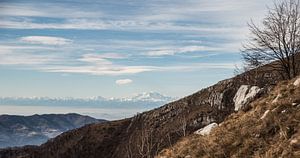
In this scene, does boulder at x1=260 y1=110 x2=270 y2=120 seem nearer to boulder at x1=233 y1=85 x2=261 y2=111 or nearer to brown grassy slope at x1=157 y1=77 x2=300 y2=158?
brown grassy slope at x1=157 y1=77 x2=300 y2=158

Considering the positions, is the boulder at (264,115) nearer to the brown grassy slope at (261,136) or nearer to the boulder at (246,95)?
the brown grassy slope at (261,136)

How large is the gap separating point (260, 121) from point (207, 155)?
303cm

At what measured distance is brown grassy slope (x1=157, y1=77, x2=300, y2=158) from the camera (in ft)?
54.5

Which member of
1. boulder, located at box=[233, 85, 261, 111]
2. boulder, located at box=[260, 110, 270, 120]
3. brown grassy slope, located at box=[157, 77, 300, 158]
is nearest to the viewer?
brown grassy slope, located at box=[157, 77, 300, 158]

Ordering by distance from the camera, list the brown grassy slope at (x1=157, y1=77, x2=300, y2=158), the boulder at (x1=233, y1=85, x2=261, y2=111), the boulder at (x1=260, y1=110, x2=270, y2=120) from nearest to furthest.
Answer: the brown grassy slope at (x1=157, y1=77, x2=300, y2=158) < the boulder at (x1=260, y1=110, x2=270, y2=120) < the boulder at (x1=233, y1=85, x2=261, y2=111)

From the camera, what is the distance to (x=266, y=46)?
126 ft

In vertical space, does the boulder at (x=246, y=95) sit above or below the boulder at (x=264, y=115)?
above

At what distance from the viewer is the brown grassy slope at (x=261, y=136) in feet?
54.5

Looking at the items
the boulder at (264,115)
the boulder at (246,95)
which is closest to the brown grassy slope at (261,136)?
the boulder at (264,115)

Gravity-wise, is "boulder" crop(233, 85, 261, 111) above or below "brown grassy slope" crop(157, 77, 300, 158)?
above

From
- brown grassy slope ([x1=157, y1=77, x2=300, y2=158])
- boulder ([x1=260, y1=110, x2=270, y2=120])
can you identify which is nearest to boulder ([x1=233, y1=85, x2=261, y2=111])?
brown grassy slope ([x1=157, y1=77, x2=300, y2=158])

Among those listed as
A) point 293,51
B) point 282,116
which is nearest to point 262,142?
point 282,116

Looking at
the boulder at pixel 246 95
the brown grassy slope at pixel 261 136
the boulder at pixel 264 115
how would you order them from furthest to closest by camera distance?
the boulder at pixel 246 95 < the boulder at pixel 264 115 < the brown grassy slope at pixel 261 136

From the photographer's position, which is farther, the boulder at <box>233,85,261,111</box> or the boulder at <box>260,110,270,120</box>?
the boulder at <box>233,85,261,111</box>
